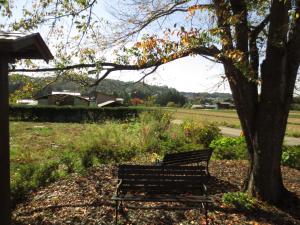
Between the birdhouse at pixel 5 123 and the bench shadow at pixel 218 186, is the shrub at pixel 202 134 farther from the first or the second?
the birdhouse at pixel 5 123

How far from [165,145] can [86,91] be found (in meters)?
5.84

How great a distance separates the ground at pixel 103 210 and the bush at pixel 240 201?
0.08m

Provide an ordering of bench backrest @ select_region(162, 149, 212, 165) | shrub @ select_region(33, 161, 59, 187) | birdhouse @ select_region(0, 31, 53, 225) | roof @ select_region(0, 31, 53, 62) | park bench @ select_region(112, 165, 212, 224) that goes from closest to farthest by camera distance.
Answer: roof @ select_region(0, 31, 53, 62)
birdhouse @ select_region(0, 31, 53, 225)
park bench @ select_region(112, 165, 212, 224)
shrub @ select_region(33, 161, 59, 187)
bench backrest @ select_region(162, 149, 212, 165)

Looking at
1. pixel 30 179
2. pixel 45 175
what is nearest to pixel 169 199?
pixel 45 175

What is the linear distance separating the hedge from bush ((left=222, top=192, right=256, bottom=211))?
30.2 meters

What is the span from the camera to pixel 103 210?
20.4 feet

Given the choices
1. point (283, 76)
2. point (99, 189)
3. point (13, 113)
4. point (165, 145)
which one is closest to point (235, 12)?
point (283, 76)

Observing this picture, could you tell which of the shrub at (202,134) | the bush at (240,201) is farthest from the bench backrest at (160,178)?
the shrub at (202,134)

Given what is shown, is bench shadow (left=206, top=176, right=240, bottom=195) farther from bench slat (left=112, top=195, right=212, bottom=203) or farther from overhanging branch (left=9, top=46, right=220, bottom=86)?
overhanging branch (left=9, top=46, right=220, bottom=86)

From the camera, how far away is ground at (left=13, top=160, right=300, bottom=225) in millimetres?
5843

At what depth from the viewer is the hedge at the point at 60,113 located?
37344 mm

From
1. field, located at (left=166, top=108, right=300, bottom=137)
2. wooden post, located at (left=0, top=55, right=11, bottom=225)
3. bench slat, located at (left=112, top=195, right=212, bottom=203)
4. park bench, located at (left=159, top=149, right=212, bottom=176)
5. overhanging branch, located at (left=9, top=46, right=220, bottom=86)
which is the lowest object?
field, located at (left=166, top=108, right=300, bottom=137)

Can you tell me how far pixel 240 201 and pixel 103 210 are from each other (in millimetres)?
2357

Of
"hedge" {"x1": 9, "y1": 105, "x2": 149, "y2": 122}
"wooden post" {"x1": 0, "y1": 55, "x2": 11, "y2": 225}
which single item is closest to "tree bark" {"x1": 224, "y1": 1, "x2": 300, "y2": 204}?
"wooden post" {"x1": 0, "y1": 55, "x2": 11, "y2": 225}
